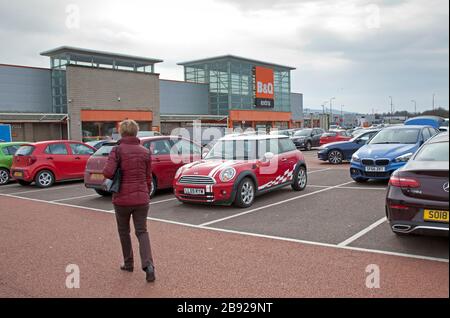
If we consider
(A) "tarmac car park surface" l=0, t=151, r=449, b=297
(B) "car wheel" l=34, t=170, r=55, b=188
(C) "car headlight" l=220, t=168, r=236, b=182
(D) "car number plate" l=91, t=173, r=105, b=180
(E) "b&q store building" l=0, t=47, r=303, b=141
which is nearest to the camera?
(A) "tarmac car park surface" l=0, t=151, r=449, b=297

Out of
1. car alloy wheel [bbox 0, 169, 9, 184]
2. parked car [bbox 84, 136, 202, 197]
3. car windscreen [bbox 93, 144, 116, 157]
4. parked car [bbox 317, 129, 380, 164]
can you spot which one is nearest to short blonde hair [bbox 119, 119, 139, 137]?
parked car [bbox 84, 136, 202, 197]

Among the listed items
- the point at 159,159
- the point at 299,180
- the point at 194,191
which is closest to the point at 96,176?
the point at 159,159

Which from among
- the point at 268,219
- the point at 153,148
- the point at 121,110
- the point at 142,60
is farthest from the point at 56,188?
the point at 142,60

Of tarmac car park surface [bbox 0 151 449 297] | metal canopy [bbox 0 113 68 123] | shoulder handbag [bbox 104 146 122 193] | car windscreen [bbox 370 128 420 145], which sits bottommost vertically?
tarmac car park surface [bbox 0 151 449 297]

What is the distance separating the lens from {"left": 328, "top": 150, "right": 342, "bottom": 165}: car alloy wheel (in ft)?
58.4

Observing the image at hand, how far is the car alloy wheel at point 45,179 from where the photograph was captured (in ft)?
44.6

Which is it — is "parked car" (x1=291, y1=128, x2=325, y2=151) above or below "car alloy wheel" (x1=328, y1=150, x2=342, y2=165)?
above

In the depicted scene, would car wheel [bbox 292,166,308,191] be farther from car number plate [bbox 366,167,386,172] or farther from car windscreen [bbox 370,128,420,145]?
car windscreen [bbox 370,128,420,145]

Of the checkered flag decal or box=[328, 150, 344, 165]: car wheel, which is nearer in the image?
the checkered flag decal

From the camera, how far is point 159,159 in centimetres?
1084

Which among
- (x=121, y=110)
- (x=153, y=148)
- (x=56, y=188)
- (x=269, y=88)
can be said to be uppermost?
(x=269, y=88)

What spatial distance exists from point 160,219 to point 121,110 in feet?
104

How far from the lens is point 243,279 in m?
4.66
